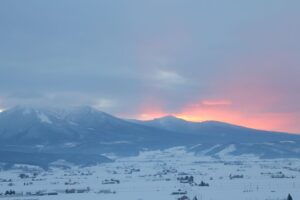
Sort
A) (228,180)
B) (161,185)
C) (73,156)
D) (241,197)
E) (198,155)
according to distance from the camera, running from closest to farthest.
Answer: (241,197), (161,185), (228,180), (73,156), (198,155)

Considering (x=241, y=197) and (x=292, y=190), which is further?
(x=292, y=190)

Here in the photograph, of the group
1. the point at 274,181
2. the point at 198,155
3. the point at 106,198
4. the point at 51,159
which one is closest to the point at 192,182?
the point at 274,181

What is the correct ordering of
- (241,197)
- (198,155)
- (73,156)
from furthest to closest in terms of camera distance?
(198,155) → (73,156) → (241,197)

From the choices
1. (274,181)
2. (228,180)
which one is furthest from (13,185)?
(274,181)

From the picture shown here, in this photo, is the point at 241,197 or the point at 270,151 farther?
the point at 270,151

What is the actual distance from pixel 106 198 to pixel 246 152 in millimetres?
140582

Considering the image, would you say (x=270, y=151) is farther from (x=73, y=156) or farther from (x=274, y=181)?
(x=274, y=181)

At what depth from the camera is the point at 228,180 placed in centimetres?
8450

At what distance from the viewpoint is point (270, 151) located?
197 metres

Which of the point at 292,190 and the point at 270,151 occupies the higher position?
the point at 270,151

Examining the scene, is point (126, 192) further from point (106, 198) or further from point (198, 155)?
point (198, 155)

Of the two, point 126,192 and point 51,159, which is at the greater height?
point 51,159

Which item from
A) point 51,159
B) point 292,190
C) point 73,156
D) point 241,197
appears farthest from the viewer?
point 73,156

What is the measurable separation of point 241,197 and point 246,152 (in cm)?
14005
